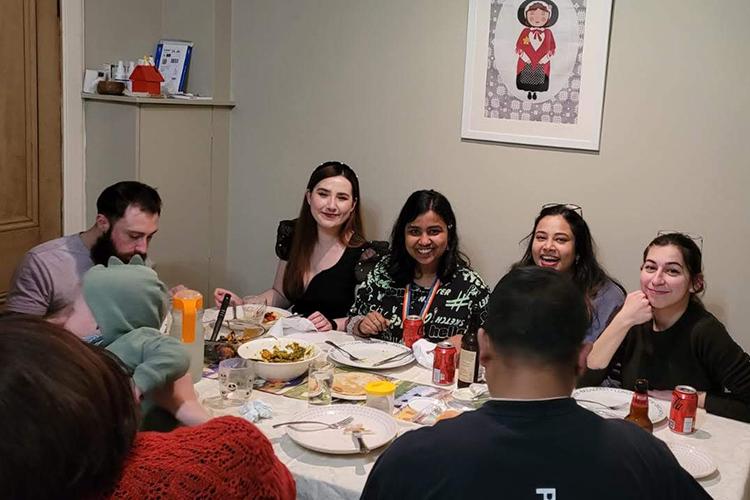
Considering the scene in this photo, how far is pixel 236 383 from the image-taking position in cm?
211

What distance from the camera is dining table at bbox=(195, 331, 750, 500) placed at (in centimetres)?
173

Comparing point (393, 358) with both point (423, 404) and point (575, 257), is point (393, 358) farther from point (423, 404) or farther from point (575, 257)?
point (575, 257)

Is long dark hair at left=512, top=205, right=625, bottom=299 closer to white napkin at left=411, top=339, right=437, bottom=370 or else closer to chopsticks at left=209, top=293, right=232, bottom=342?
white napkin at left=411, top=339, right=437, bottom=370

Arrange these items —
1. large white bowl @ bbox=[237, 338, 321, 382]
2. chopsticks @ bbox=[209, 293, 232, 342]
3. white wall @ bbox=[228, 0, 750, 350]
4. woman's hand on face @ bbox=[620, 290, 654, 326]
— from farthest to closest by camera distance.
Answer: white wall @ bbox=[228, 0, 750, 350] → chopsticks @ bbox=[209, 293, 232, 342] → woman's hand on face @ bbox=[620, 290, 654, 326] → large white bowl @ bbox=[237, 338, 321, 382]

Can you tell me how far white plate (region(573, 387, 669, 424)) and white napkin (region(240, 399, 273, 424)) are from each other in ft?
2.73

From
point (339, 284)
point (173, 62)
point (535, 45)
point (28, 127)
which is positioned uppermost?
point (535, 45)

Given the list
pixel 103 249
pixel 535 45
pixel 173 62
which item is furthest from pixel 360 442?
pixel 173 62

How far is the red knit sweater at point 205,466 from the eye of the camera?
3.68ft

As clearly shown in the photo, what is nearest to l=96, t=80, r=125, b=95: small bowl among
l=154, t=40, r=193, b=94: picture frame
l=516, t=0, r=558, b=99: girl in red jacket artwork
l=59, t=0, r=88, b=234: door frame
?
l=59, t=0, r=88, b=234: door frame

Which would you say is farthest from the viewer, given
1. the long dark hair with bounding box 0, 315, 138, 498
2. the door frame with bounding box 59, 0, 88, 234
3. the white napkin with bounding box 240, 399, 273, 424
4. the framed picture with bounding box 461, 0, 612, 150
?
the door frame with bounding box 59, 0, 88, 234

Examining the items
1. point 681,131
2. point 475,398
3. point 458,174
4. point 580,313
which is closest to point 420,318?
point 475,398

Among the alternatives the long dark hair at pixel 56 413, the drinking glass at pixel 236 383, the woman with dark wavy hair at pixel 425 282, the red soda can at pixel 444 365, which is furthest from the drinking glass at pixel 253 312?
the long dark hair at pixel 56 413

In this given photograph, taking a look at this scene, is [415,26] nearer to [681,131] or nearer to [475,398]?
[681,131]

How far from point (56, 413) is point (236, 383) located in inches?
45.8
